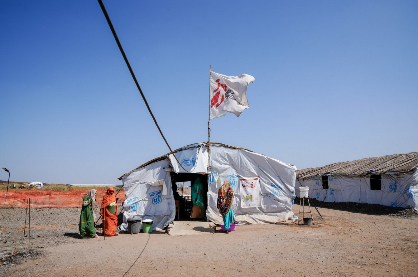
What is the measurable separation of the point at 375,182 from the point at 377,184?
0.17m

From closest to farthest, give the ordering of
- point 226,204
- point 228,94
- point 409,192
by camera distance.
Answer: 1. point 226,204
2. point 228,94
3. point 409,192

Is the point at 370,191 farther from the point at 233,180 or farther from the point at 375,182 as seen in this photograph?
the point at 233,180

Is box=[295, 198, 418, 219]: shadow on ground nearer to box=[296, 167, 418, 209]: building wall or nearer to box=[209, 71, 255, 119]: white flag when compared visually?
box=[296, 167, 418, 209]: building wall

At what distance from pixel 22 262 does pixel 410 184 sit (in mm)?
16572

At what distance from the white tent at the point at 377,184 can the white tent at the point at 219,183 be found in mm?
7081

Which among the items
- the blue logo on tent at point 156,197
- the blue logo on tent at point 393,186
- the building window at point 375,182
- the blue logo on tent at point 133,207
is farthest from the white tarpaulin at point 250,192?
the building window at point 375,182

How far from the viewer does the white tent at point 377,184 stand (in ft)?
47.2

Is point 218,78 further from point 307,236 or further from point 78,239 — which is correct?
point 78,239

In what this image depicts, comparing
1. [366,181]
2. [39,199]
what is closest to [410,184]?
[366,181]

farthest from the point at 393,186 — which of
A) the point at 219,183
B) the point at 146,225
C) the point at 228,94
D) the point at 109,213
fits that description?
the point at 109,213

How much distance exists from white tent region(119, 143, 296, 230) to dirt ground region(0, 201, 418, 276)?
42.6 inches

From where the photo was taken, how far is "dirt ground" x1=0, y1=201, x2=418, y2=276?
5.52 meters

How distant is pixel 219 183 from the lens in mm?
11523

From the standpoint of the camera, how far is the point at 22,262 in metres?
6.16
